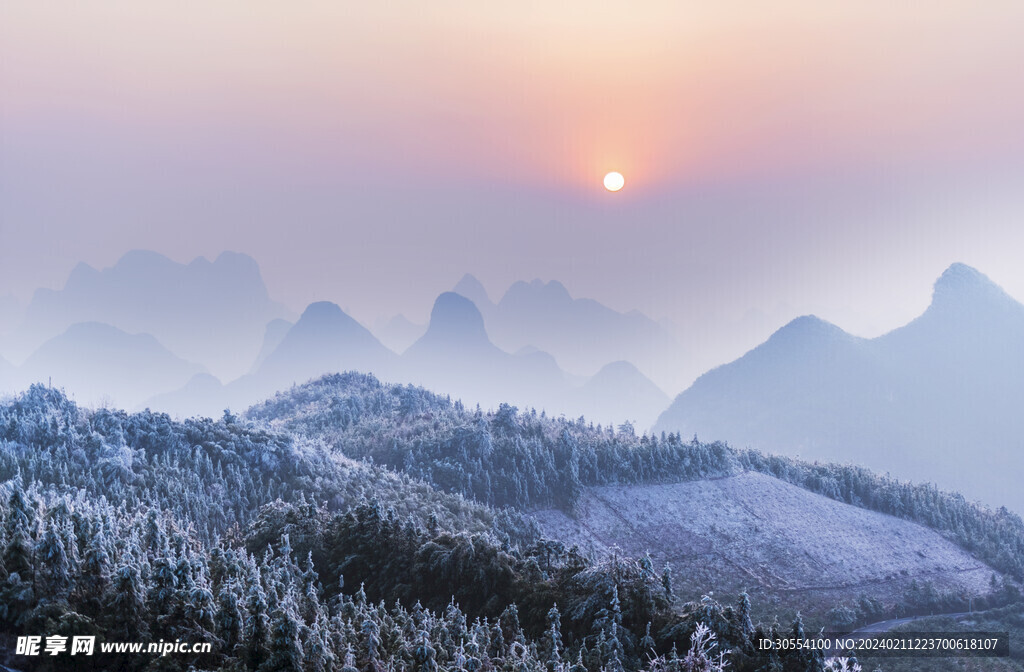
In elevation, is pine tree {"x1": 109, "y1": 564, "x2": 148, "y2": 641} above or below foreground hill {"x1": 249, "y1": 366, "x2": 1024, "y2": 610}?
below

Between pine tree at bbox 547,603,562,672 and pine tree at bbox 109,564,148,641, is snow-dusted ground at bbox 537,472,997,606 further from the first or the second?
pine tree at bbox 109,564,148,641

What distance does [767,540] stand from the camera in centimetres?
12662

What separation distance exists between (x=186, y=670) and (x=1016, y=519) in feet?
575

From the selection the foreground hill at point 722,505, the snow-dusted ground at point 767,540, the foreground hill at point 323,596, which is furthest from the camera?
the foreground hill at point 722,505

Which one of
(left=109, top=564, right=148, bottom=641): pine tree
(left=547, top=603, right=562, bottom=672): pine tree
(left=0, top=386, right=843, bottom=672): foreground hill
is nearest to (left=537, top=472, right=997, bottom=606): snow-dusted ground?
(left=0, top=386, right=843, bottom=672): foreground hill

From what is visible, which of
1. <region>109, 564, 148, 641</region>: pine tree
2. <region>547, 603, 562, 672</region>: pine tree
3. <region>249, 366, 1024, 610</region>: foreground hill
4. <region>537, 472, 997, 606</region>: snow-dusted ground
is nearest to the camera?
<region>109, 564, 148, 641</region>: pine tree

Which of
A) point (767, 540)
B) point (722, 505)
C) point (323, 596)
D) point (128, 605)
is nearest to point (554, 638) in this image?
point (323, 596)

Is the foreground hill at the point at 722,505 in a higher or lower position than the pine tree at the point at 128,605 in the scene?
higher

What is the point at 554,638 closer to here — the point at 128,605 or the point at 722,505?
the point at 128,605

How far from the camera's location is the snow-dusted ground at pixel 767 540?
11575 cm

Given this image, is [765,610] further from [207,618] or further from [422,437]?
[207,618]

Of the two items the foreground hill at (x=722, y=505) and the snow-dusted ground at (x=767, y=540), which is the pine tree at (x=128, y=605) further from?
the foreground hill at (x=722, y=505)

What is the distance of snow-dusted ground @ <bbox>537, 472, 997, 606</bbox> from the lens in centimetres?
11575

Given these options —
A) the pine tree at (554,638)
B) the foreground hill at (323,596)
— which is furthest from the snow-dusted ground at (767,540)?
the pine tree at (554,638)
